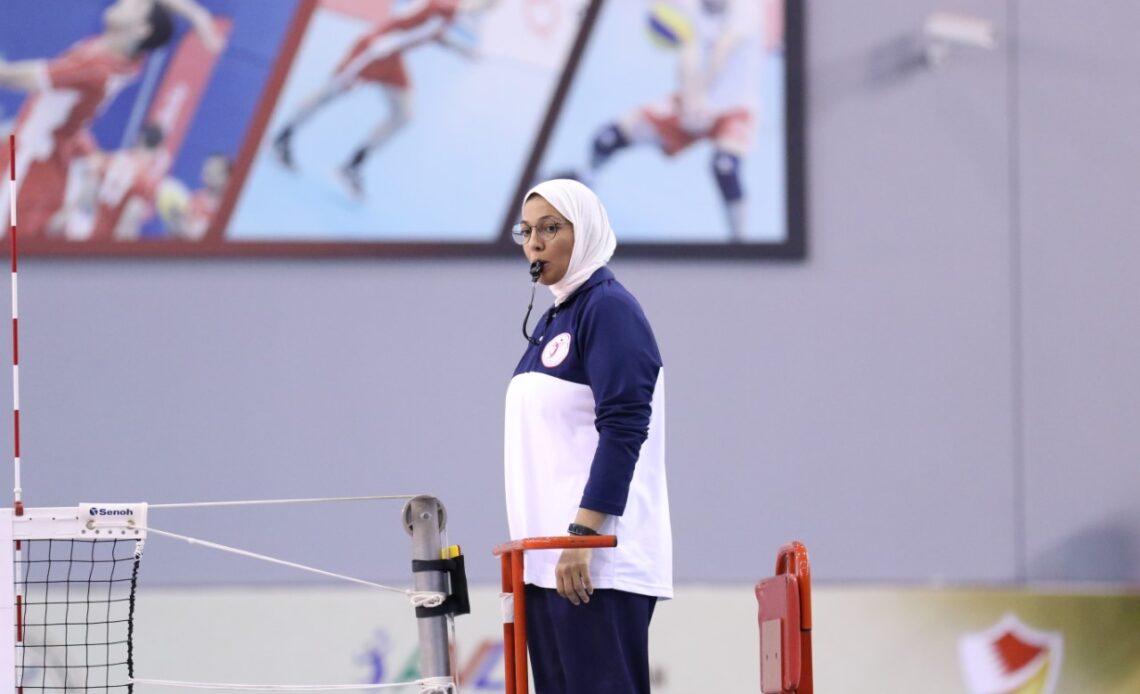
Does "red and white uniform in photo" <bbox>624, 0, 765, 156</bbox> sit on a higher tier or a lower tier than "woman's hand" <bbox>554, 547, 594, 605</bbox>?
higher

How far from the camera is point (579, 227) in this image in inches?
104

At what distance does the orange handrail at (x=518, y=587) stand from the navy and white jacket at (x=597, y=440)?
0.06 metres

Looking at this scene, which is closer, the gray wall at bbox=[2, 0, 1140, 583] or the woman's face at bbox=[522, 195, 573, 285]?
the woman's face at bbox=[522, 195, 573, 285]

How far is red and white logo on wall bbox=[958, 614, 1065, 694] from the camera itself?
4.43 meters

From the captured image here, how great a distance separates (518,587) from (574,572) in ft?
0.33

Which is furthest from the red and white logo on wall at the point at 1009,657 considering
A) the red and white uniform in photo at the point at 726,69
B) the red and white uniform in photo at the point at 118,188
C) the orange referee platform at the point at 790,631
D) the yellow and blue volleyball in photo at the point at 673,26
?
the red and white uniform in photo at the point at 118,188

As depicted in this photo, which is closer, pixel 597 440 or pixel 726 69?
pixel 597 440

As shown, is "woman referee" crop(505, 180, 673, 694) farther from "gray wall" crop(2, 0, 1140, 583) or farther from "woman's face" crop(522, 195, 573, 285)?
"gray wall" crop(2, 0, 1140, 583)

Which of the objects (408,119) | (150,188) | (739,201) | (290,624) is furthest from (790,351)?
(150,188)

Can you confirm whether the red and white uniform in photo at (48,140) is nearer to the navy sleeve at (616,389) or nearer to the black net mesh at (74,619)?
the black net mesh at (74,619)

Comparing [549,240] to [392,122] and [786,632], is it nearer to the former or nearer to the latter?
[786,632]

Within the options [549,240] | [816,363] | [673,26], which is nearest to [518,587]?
[549,240]

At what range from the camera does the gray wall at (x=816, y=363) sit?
14.4 feet

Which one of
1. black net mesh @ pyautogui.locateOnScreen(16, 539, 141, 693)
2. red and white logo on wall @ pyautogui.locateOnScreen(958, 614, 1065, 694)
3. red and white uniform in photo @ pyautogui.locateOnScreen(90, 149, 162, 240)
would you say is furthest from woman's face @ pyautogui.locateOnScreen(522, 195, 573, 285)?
red and white logo on wall @ pyautogui.locateOnScreen(958, 614, 1065, 694)
